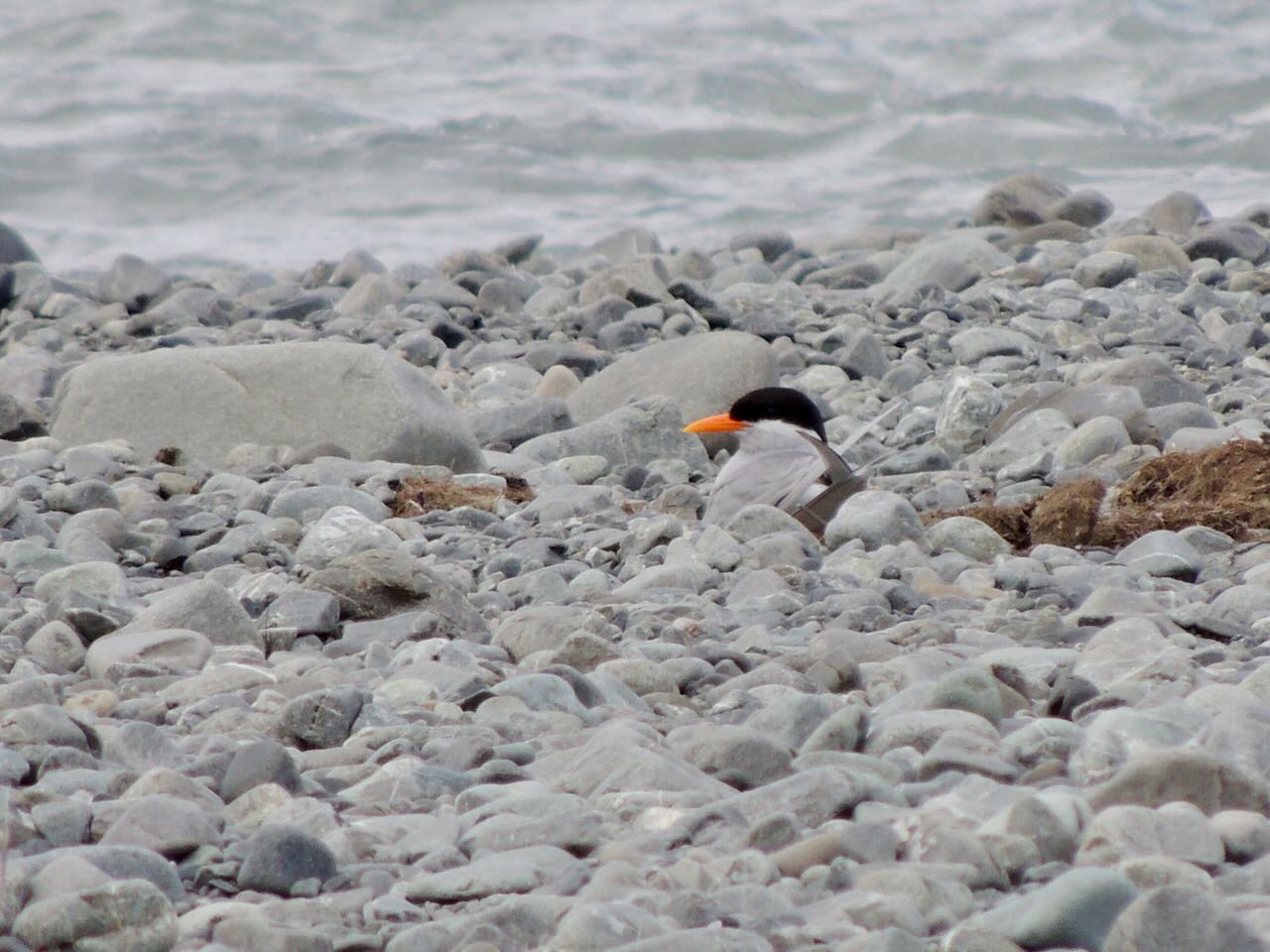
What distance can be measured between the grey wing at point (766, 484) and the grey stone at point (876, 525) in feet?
1.45

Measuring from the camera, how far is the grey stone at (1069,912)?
160cm

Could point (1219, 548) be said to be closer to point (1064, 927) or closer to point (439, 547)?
point (439, 547)

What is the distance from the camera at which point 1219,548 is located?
3.61m

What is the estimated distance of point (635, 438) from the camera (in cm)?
523

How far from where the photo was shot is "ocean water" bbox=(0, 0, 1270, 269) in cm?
1289

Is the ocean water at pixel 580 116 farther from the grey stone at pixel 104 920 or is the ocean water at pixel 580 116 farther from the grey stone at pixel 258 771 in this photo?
the grey stone at pixel 104 920

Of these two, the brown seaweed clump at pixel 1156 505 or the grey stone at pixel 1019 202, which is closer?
the brown seaweed clump at pixel 1156 505

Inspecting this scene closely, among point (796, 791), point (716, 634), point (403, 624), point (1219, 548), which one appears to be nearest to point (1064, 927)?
point (796, 791)

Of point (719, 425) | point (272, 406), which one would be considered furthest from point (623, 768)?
point (272, 406)

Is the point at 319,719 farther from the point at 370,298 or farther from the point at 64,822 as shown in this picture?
the point at 370,298

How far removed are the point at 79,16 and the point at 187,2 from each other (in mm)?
1093

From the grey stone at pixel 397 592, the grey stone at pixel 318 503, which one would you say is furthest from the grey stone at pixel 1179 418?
the grey stone at pixel 397 592

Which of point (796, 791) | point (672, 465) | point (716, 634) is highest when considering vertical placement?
point (796, 791)

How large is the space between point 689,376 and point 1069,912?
4394 millimetres
